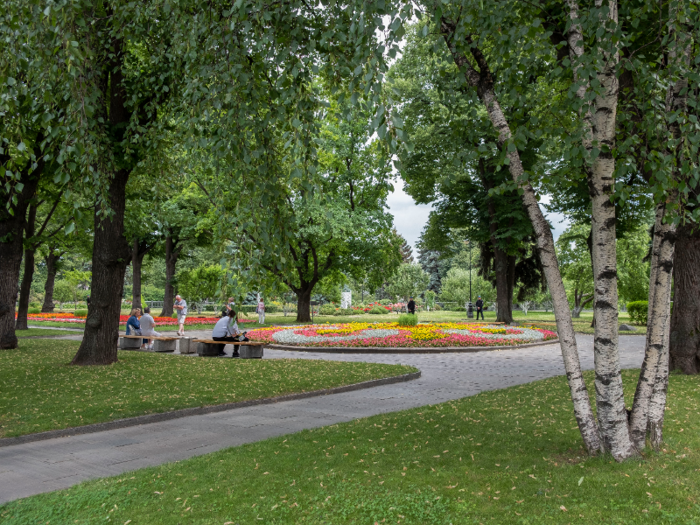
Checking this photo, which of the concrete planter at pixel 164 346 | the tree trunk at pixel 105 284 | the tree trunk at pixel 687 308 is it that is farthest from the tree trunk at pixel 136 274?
the tree trunk at pixel 687 308

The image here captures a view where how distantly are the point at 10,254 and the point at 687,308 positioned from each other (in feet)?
56.4

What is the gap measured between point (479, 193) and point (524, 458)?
2571 centimetres

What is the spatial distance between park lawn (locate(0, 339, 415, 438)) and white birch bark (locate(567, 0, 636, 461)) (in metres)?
5.67

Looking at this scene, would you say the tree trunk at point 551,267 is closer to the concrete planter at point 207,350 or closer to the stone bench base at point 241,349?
the stone bench base at point 241,349

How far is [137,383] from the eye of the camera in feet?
32.0

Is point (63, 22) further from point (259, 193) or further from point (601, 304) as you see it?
point (601, 304)

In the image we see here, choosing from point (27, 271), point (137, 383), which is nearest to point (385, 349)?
point (137, 383)

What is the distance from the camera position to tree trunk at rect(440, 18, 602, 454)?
16.4 ft

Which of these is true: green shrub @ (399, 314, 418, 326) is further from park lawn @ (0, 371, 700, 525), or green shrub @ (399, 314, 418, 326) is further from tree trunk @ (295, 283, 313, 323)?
park lawn @ (0, 371, 700, 525)

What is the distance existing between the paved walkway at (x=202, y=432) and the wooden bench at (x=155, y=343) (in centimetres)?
823

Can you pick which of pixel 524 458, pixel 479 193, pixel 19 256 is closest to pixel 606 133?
pixel 524 458

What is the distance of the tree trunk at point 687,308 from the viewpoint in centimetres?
1041

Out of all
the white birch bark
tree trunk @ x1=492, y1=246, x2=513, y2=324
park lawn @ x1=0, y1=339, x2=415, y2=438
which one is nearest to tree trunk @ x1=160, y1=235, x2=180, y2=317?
park lawn @ x1=0, y1=339, x2=415, y2=438

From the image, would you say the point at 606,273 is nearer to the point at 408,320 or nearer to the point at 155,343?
the point at 155,343
